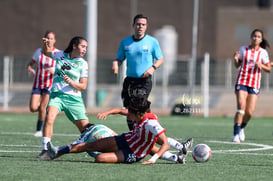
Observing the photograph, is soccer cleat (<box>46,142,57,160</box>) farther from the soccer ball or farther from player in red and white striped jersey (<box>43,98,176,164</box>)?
the soccer ball

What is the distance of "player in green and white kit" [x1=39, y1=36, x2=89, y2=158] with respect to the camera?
11.2m

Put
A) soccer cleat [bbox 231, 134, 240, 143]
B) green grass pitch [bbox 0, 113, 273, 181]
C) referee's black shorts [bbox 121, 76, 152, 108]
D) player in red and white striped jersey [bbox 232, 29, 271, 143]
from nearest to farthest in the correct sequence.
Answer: green grass pitch [bbox 0, 113, 273, 181]
referee's black shorts [bbox 121, 76, 152, 108]
soccer cleat [bbox 231, 134, 240, 143]
player in red and white striped jersey [bbox 232, 29, 271, 143]

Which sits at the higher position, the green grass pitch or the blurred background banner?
the blurred background banner

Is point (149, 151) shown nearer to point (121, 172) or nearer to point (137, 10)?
point (121, 172)

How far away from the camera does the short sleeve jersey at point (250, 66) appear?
1516 centimetres

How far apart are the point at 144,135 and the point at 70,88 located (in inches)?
70.6

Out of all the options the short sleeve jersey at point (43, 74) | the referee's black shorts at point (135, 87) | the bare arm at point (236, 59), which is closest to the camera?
the referee's black shorts at point (135, 87)

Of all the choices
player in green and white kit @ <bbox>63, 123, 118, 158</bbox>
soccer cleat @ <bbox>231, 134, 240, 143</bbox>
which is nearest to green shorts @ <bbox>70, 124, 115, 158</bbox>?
player in green and white kit @ <bbox>63, 123, 118, 158</bbox>

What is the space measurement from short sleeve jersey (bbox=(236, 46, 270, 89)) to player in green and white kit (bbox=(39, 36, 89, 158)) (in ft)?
15.3

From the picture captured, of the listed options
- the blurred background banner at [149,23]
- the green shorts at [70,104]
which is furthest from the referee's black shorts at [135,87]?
the blurred background banner at [149,23]

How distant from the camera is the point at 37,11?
175 ft

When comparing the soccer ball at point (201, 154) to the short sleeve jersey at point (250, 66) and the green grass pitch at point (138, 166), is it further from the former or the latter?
the short sleeve jersey at point (250, 66)

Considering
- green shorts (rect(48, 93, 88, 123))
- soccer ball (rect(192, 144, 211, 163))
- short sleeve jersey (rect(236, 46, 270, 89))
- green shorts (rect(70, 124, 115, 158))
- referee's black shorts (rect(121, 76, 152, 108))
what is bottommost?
soccer ball (rect(192, 144, 211, 163))

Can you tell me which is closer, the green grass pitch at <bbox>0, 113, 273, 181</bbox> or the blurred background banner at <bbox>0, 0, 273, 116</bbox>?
the green grass pitch at <bbox>0, 113, 273, 181</bbox>
